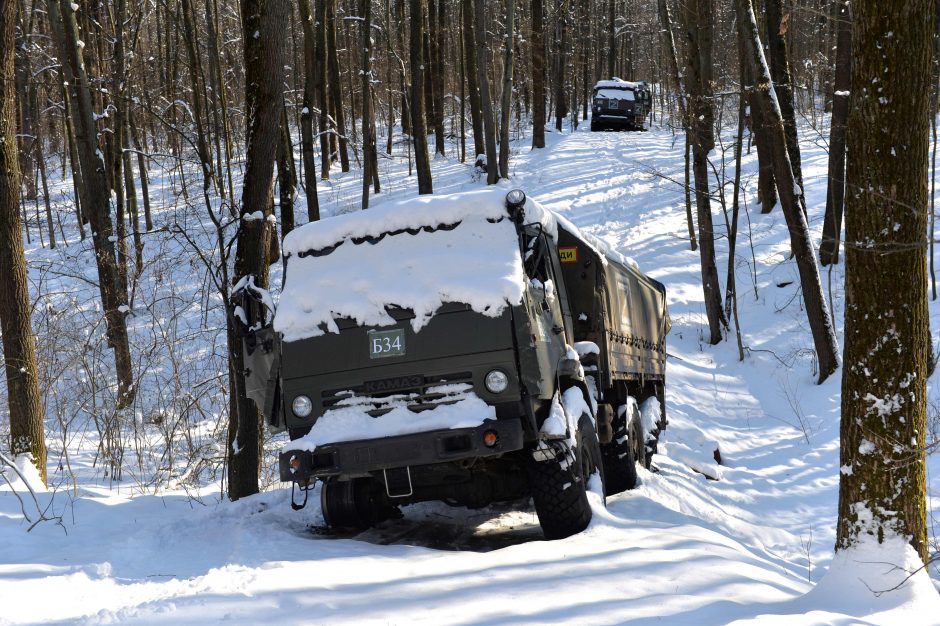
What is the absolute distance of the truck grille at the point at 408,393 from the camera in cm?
623

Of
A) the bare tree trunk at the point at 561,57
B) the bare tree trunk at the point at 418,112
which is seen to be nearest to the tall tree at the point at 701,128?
the bare tree trunk at the point at 418,112

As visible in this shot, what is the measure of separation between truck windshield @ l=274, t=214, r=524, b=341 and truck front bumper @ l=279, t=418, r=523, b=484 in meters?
0.85

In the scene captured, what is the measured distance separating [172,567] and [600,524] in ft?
10.5

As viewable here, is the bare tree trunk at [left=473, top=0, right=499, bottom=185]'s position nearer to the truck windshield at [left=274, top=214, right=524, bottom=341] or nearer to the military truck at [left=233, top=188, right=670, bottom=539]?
the military truck at [left=233, top=188, right=670, bottom=539]

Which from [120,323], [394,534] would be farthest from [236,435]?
[120,323]

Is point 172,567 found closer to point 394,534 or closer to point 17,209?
point 394,534

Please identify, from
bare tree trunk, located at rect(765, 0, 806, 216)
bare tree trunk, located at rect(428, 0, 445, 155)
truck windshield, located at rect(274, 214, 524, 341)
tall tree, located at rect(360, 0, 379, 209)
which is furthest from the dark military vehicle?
truck windshield, located at rect(274, 214, 524, 341)

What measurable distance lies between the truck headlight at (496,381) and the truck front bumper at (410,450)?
235 mm

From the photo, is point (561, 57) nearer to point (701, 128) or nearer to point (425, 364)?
point (701, 128)

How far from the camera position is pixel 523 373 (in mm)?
6172

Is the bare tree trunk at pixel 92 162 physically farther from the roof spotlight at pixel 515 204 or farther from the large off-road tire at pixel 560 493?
the large off-road tire at pixel 560 493

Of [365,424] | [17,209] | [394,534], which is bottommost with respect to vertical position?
[394,534]

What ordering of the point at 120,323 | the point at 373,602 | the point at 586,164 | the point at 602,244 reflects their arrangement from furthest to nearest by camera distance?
the point at 586,164 < the point at 120,323 < the point at 602,244 < the point at 373,602

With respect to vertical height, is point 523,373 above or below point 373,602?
above
